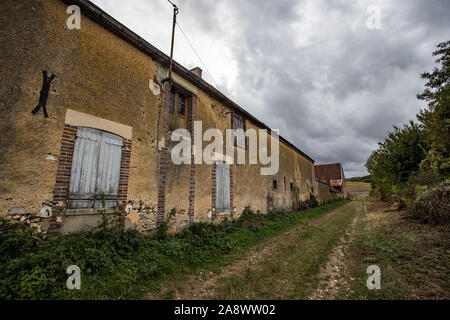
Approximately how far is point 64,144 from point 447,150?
Result: 1275 centimetres

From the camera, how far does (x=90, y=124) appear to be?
4.62 m

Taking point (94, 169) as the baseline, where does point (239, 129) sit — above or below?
above

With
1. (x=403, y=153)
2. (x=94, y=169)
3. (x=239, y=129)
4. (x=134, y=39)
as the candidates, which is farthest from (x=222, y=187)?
(x=403, y=153)

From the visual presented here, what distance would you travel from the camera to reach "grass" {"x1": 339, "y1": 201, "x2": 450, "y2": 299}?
300 centimetres

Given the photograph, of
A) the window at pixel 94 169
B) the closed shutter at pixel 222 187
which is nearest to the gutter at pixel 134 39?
the window at pixel 94 169

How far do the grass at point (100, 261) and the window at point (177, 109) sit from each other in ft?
11.7

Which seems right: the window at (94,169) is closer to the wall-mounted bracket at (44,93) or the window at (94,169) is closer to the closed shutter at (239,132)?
the wall-mounted bracket at (44,93)

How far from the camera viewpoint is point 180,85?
701 centimetres

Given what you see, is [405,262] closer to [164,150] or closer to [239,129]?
[164,150]

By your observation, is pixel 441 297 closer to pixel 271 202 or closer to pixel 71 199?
pixel 71 199

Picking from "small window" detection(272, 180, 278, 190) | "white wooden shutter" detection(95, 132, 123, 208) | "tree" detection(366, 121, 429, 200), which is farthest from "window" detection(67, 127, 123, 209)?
"tree" detection(366, 121, 429, 200)

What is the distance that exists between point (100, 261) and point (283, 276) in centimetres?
326
